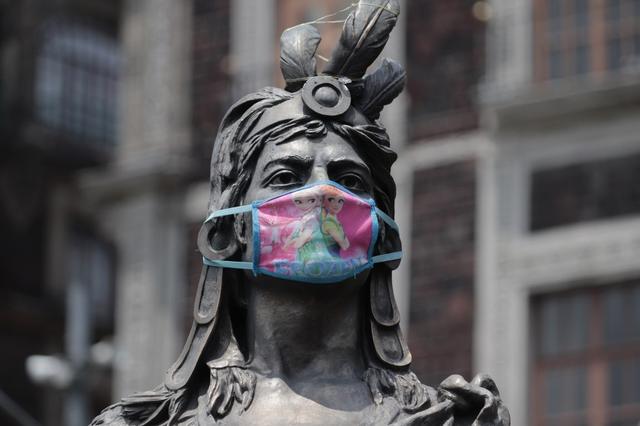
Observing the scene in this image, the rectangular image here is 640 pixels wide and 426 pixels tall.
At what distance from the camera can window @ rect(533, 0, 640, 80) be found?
29031mm

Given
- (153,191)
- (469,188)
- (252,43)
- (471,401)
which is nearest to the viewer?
(471,401)

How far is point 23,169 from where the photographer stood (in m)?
43.5

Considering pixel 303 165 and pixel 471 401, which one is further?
pixel 303 165

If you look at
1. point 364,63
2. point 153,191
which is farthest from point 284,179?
point 153,191

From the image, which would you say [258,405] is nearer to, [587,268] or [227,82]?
[587,268]

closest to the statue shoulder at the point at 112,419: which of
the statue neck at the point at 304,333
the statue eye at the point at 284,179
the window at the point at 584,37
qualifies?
the statue neck at the point at 304,333

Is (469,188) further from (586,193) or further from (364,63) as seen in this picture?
(364,63)

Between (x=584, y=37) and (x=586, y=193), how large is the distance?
1787 millimetres

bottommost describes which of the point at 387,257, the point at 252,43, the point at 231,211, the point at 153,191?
the point at 387,257

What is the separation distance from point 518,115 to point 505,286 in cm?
173

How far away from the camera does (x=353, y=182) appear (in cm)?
859

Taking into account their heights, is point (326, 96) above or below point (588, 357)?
below

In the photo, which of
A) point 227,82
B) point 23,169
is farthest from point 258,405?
point 23,169

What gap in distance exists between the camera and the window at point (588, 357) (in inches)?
1101
